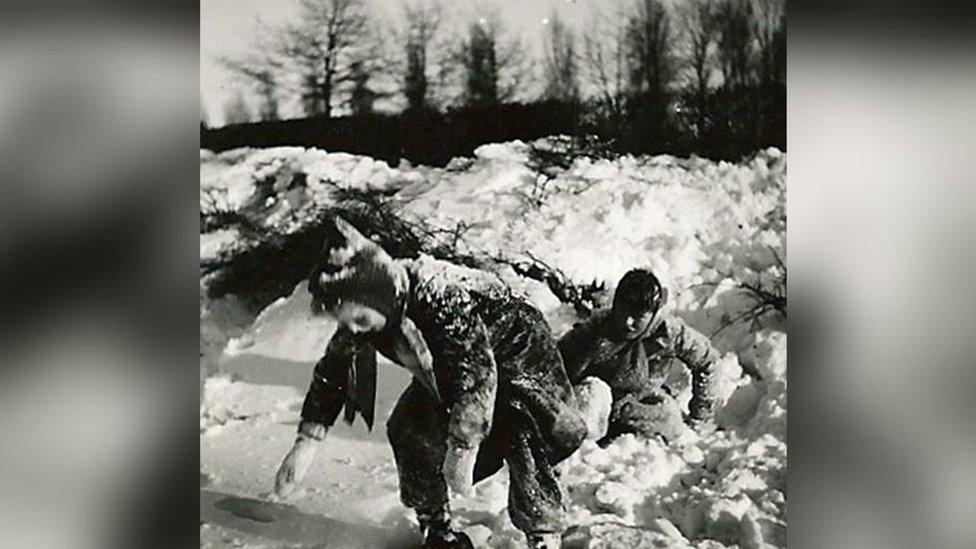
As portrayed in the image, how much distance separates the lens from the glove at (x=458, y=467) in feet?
5.81

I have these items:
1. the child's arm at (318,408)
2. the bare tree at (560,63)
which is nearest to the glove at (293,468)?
the child's arm at (318,408)

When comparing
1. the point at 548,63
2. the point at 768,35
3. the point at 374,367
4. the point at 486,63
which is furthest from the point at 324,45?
the point at 768,35

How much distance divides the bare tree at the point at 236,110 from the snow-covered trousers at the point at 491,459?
489mm

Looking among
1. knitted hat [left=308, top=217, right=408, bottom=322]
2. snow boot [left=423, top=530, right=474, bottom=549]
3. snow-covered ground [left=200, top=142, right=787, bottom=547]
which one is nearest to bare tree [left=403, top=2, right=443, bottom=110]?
snow-covered ground [left=200, top=142, right=787, bottom=547]

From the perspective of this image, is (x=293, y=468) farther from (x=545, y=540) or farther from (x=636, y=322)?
(x=636, y=322)

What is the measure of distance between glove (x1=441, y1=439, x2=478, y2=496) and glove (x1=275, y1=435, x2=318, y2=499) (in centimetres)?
21

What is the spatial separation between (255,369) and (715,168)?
2.65 feet

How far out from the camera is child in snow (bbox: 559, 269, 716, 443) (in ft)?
5.98

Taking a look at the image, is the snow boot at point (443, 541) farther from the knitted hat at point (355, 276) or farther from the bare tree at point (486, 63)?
the bare tree at point (486, 63)

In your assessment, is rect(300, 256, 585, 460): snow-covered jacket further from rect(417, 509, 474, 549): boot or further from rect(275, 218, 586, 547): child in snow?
rect(417, 509, 474, 549): boot

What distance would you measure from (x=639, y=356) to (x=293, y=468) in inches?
22.8
